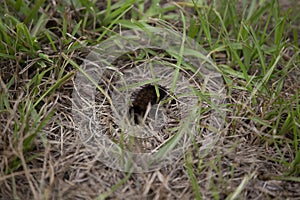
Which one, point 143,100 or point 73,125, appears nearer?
point 73,125

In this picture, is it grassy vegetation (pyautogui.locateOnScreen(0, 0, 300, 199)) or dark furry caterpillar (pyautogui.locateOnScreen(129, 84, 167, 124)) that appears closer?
grassy vegetation (pyautogui.locateOnScreen(0, 0, 300, 199))

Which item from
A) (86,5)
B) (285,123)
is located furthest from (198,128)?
(86,5)

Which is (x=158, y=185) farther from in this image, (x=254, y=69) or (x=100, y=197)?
(x=254, y=69)

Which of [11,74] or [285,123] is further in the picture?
[11,74]

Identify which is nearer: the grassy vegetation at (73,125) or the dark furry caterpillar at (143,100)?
the grassy vegetation at (73,125)
